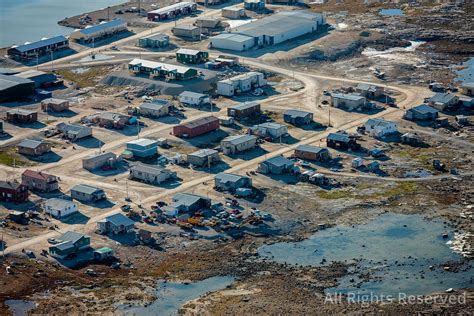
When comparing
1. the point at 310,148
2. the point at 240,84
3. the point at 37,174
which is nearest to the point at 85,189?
the point at 37,174

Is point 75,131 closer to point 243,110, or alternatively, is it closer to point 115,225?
point 243,110

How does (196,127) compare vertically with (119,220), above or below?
below

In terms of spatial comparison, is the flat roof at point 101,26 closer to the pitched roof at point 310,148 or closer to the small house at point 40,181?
the pitched roof at point 310,148

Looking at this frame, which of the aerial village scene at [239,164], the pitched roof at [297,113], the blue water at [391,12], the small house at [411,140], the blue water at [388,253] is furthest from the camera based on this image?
the blue water at [391,12]

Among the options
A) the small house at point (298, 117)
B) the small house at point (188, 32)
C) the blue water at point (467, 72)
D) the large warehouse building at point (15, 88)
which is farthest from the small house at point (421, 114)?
the large warehouse building at point (15, 88)

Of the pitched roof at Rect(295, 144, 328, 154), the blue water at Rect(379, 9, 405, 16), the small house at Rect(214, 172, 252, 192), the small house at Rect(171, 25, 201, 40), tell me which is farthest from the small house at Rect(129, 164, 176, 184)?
the blue water at Rect(379, 9, 405, 16)

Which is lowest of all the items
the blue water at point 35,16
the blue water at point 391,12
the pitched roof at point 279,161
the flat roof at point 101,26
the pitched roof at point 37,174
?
the blue water at point 35,16
